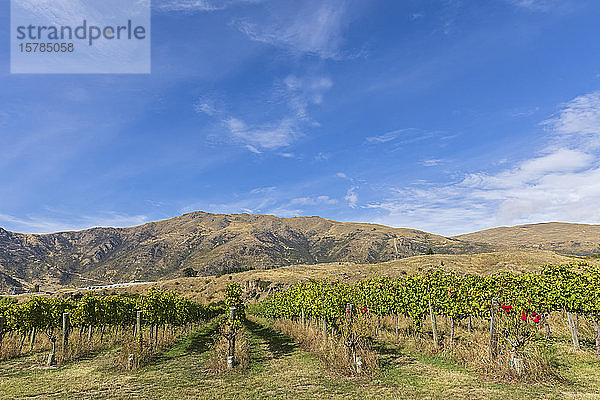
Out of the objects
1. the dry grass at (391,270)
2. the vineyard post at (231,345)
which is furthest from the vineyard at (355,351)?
the dry grass at (391,270)

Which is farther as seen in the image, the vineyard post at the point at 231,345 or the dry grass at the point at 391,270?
the dry grass at the point at 391,270

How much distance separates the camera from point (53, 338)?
15133 millimetres

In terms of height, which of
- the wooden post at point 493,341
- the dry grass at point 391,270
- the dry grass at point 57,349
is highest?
the wooden post at point 493,341

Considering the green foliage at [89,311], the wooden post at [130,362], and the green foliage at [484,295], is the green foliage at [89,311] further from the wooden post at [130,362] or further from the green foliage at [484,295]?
the green foliage at [484,295]

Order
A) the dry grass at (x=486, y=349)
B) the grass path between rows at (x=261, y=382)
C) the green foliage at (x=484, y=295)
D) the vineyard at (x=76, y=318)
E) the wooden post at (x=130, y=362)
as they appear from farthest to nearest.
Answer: the vineyard at (x=76, y=318), the green foliage at (x=484, y=295), the wooden post at (x=130, y=362), the dry grass at (x=486, y=349), the grass path between rows at (x=261, y=382)

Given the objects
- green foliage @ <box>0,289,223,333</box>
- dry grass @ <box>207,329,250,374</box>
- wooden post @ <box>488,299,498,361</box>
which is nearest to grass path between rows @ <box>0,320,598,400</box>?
dry grass @ <box>207,329,250,374</box>

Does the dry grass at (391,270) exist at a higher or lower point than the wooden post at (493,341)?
A: lower

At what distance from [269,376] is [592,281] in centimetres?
1320

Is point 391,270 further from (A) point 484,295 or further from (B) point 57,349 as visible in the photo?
(B) point 57,349

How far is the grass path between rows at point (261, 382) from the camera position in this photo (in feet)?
31.3

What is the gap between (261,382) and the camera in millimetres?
11164

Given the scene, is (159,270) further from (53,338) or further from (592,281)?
(592,281)

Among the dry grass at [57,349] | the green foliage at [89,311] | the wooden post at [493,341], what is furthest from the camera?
the green foliage at [89,311]

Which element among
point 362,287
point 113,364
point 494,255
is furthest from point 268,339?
point 494,255
